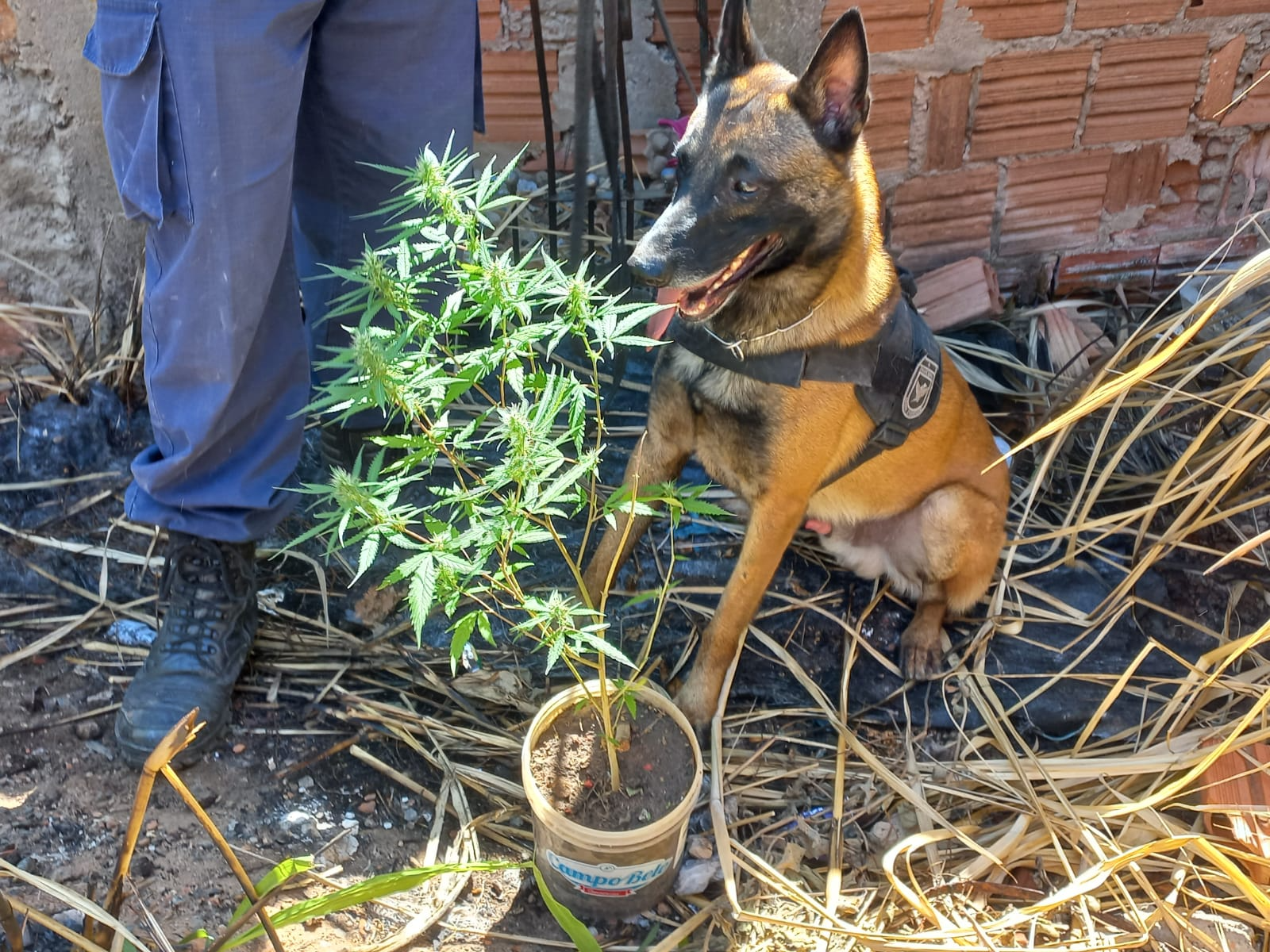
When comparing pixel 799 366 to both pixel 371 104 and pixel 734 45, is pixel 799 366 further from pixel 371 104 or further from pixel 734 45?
pixel 371 104

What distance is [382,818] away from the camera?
1.92m

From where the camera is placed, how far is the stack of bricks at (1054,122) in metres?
2.88

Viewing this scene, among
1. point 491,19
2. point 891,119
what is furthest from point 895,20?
point 491,19

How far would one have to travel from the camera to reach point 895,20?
9.22 ft

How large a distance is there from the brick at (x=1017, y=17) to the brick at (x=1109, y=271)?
752 millimetres

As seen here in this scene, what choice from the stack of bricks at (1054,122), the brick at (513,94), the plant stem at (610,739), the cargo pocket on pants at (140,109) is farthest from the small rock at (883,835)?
the brick at (513,94)

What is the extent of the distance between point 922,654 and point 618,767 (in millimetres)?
942

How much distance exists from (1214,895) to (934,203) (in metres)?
2.01

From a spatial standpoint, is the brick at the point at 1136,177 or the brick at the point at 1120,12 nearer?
the brick at the point at 1120,12

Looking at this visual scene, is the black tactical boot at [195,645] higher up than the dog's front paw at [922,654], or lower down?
higher up

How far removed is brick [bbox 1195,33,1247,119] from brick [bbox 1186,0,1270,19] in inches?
2.9

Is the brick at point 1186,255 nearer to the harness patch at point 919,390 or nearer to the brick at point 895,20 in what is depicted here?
the brick at point 895,20

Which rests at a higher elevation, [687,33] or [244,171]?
[687,33]

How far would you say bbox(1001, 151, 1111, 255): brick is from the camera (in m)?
3.12
